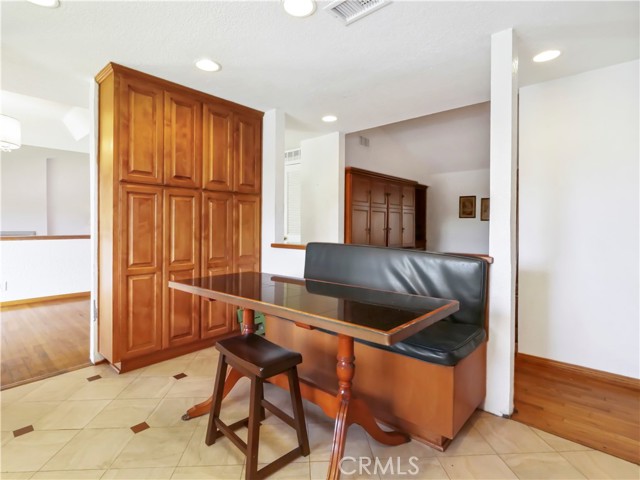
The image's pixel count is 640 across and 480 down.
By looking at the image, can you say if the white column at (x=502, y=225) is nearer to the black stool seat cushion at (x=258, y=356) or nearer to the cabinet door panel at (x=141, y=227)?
the black stool seat cushion at (x=258, y=356)

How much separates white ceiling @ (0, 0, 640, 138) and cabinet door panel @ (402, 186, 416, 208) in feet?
8.65

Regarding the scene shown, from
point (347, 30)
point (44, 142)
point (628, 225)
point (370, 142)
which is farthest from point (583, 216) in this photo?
point (44, 142)

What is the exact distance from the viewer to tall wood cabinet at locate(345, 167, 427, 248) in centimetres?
452

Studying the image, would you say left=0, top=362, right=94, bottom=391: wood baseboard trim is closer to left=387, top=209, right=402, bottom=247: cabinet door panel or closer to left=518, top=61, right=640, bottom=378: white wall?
left=518, top=61, right=640, bottom=378: white wall

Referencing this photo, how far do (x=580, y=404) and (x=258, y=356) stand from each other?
222cm

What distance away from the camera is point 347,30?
207 cm

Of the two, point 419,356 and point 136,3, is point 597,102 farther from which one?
point 136,3

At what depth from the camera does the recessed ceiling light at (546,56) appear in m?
2.29

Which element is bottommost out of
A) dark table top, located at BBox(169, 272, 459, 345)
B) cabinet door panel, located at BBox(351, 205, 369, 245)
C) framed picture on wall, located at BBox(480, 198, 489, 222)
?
dark table top, located at BBox(169, 272, 459, 345)

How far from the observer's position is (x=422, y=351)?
67.1 inches

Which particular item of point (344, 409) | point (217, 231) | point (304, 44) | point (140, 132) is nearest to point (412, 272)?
point (344, 409)

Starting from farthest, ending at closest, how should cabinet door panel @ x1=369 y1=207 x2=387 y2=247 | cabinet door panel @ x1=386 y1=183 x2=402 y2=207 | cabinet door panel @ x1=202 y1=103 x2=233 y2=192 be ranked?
1. cabinet door panel @ x1=386 y1=183 x2=402 y2=207
2. cabinet door panel @ x1=369 y1=207 x2=387 y2=247
3. cabinet door panel @ x1=202 y1=103 x2=233 y2=192

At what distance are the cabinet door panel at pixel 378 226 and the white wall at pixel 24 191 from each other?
6.10m

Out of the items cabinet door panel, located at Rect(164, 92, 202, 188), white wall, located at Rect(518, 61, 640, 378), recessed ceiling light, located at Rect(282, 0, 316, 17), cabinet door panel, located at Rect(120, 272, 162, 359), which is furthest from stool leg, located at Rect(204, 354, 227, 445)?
white wall, located at Rect(518, 61, 640, 378)
